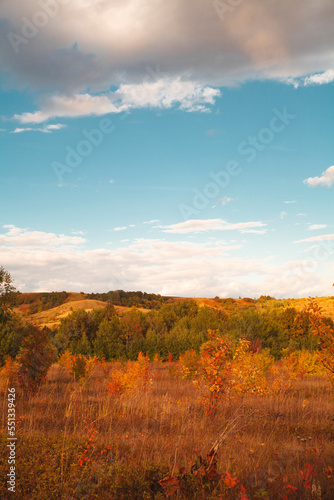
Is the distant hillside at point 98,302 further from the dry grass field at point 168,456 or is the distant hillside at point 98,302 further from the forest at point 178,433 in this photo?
the dry grass field at point 168,456

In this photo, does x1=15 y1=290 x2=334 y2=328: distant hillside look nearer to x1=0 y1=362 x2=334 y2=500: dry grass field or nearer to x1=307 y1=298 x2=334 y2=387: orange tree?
x1=0 y1=362 x2=334 y2=500: dry grass field

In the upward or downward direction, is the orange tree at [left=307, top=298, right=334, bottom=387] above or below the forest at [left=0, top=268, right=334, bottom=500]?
above

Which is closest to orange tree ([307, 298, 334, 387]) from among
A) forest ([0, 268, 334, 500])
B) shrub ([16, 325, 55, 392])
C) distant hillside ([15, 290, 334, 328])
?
forest ([0, 268, 334, 500])

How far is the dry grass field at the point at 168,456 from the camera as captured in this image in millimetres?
3547

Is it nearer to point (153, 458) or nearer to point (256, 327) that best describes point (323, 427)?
point (153, 458)

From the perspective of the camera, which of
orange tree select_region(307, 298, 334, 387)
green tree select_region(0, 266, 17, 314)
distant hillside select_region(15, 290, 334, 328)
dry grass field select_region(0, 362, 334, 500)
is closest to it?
dry grass field select_region(0, 362, 334, 500)

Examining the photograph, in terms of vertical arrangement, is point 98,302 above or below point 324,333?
below

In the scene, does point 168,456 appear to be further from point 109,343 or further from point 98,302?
point 98,302

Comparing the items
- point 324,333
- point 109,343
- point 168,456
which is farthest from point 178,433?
point 109,343

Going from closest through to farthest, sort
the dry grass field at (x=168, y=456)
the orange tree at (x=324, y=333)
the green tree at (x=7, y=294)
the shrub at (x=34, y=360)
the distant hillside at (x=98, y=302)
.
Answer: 1. the dry grass field at (x=168, y=456)
2. the orange tree at (x=324, y=333)
3. the shrub at (x=34, y=360)
4. the green tree at (x=7, y=294)
5. the distant hillside at (x=98, y=302)

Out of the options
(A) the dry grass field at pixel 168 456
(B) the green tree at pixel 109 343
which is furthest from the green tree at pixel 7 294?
(A) the dry grass field at pixel 168 456

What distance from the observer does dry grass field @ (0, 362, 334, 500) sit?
3.55 m

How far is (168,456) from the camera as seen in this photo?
15.4ft

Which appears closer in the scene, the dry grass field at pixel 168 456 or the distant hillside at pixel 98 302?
the dry grass field at pixel 168 456
